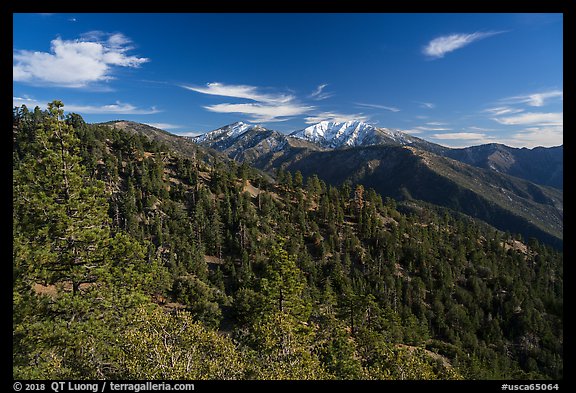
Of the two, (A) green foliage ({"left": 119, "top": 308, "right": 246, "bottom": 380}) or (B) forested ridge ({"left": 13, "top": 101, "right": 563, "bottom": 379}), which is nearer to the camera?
(A) green foliage ({"left": 119, "top": 308, "right": 246, "bottom": 380})

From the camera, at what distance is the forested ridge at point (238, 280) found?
1356 cm

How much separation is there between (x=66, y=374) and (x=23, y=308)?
Result: 10.8ft

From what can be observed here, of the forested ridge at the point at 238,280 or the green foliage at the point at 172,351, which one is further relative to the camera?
the forested ridge at the point at 238,280

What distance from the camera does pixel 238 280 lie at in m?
84.6

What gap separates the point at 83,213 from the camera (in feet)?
48.8

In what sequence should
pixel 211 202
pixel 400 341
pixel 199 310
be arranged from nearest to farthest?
1. pixel 199 310
2. pixel 400 341
3. pixel 211 202

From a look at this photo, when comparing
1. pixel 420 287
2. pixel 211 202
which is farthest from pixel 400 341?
pixel 211 202

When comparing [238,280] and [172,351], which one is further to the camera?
[238,280]

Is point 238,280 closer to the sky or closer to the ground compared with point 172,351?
closer to the ground

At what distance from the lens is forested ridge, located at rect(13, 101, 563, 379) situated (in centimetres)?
1356

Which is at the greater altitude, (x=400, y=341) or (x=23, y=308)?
(x=23, y=308)
